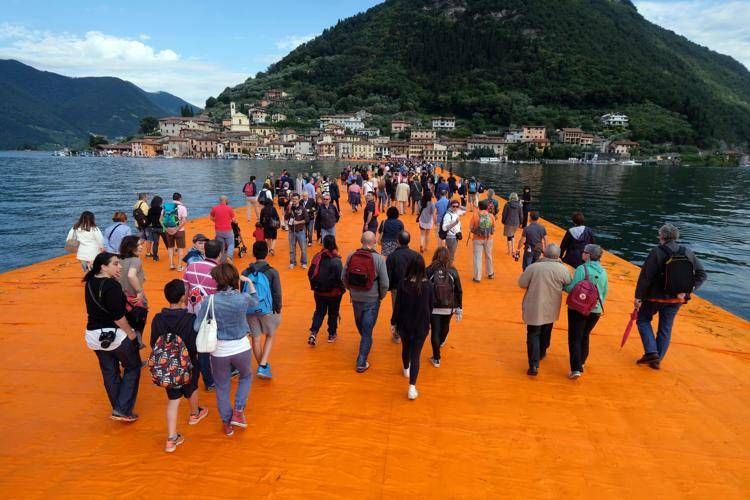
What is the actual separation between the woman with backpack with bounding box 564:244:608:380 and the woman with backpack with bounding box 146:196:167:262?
26.3 ft

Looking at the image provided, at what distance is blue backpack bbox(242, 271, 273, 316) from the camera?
13.6ft

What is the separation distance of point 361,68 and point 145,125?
92109 millimetres

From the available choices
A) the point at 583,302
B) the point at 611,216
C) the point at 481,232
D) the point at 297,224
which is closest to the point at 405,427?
the point at 583,302

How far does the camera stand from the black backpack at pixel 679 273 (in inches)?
179

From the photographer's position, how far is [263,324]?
4.39m

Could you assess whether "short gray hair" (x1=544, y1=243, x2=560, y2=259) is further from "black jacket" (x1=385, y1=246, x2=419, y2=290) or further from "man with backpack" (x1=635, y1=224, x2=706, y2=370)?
"black jacket" (x1=385, y1=246, x2=419, y2=290)

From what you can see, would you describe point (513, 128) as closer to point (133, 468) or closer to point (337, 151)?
point (337, 151)

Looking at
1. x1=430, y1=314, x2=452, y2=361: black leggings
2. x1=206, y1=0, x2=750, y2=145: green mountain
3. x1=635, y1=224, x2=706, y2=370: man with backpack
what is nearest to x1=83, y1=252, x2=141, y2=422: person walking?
x1=430, y1=314, x2=452, y2=361: black leggings

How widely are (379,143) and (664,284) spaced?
123091 millimetres

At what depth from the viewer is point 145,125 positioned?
15350 centimetres

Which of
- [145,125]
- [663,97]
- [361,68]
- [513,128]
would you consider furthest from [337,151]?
[663,97]

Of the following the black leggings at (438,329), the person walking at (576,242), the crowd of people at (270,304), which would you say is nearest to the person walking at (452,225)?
the person walking at (576,242)

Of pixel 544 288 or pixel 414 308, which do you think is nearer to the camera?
pixel 414 308

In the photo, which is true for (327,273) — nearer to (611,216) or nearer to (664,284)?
(664,284)
